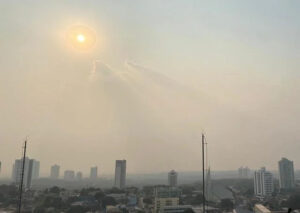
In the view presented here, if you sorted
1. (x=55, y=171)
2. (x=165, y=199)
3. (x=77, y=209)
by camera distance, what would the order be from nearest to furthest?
1. (x=77, y=209)
2. (x=165, y=199)
3. (x=55, y=171)

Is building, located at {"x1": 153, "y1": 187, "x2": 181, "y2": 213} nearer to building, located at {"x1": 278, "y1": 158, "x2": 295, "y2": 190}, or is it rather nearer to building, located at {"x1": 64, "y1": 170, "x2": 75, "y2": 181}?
building, located at {"x1": 278, "y1": 158, "x2": 295, "y2": 190}

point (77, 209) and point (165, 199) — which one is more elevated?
point (165, 199)

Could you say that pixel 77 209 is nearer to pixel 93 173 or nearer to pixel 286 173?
pixel 286 173

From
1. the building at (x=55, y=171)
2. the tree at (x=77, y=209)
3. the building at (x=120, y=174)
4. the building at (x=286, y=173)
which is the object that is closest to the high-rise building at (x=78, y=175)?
the building at (x=55, y=171)

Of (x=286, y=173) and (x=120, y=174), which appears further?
(x=120, y=174)

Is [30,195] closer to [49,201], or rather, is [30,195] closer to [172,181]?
[49,201]

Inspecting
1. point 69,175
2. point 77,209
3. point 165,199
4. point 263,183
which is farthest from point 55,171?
point 77,209

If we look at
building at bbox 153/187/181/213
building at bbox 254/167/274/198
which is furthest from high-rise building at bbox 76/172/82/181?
building at bbox 153/187/181/213
